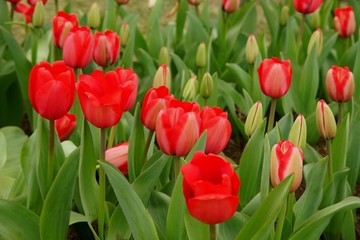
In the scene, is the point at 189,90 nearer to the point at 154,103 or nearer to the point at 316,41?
the point at 154,103

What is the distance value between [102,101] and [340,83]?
2.54ft

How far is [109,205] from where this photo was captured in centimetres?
166

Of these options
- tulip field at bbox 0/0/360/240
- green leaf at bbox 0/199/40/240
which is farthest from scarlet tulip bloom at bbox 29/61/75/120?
green leaf at bbox 0/199/40/240

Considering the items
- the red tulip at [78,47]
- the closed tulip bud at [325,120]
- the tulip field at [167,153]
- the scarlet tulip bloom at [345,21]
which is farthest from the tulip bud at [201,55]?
the closed tulip bud at [325,120]

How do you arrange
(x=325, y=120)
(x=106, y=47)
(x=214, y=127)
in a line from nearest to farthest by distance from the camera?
(x=214, y=127)
(x=325, y=120)
(x=106, y=47)

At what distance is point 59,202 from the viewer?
1.52 meters

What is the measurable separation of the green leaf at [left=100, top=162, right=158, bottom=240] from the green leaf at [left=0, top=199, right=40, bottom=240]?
276mm

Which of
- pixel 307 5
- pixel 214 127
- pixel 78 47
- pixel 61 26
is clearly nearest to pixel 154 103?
pixel 214 127

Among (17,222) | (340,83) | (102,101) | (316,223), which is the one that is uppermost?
(102,101)

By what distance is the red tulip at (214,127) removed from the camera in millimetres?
1467

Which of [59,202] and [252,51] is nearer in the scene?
[59,202]

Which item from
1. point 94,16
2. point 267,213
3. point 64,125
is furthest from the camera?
point 94,16

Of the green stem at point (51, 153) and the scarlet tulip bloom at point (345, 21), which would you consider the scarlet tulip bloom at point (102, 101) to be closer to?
the green stem at point (51, 153)

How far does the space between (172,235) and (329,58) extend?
64.3 inches
